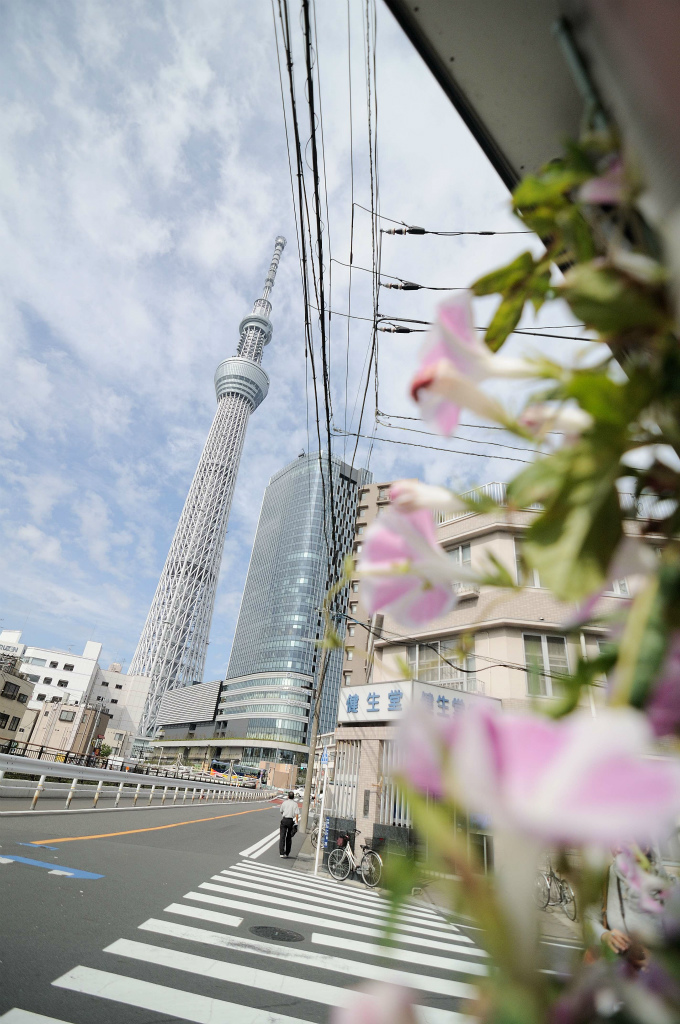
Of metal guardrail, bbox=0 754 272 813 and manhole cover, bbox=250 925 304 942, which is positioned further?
metal guardrail, bbox=0 754 272 813

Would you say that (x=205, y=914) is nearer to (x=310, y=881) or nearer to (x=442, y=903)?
(x=310, y=881)

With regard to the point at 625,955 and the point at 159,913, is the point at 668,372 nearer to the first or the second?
the point at 625,955

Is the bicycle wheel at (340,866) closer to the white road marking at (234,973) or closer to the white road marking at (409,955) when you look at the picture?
the white road marking at (409,955)

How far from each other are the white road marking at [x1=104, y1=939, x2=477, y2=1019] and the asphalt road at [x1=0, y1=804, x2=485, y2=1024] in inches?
0.6

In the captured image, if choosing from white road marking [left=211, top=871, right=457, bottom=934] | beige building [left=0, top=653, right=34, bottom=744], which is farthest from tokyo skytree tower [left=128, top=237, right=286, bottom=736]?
white road marking [left=211, top=871, right=457, bottom=934]

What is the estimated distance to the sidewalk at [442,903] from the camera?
31 centimetres

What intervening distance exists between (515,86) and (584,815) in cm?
149

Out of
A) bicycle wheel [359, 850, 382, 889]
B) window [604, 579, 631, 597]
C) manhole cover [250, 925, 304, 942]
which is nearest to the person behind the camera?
window [604, 579, 631, 597]

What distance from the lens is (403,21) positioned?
50.7 inches

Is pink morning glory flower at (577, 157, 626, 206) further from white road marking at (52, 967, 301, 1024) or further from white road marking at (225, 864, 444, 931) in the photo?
white road marking at (225, 864, 444, 931)

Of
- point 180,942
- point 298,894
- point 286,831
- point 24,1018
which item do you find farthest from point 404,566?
point 286,831

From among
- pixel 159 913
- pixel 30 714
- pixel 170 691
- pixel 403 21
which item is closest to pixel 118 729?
pixel 170 691

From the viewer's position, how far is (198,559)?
75.6 metres

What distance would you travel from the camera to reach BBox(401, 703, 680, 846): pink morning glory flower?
21 centimetres
